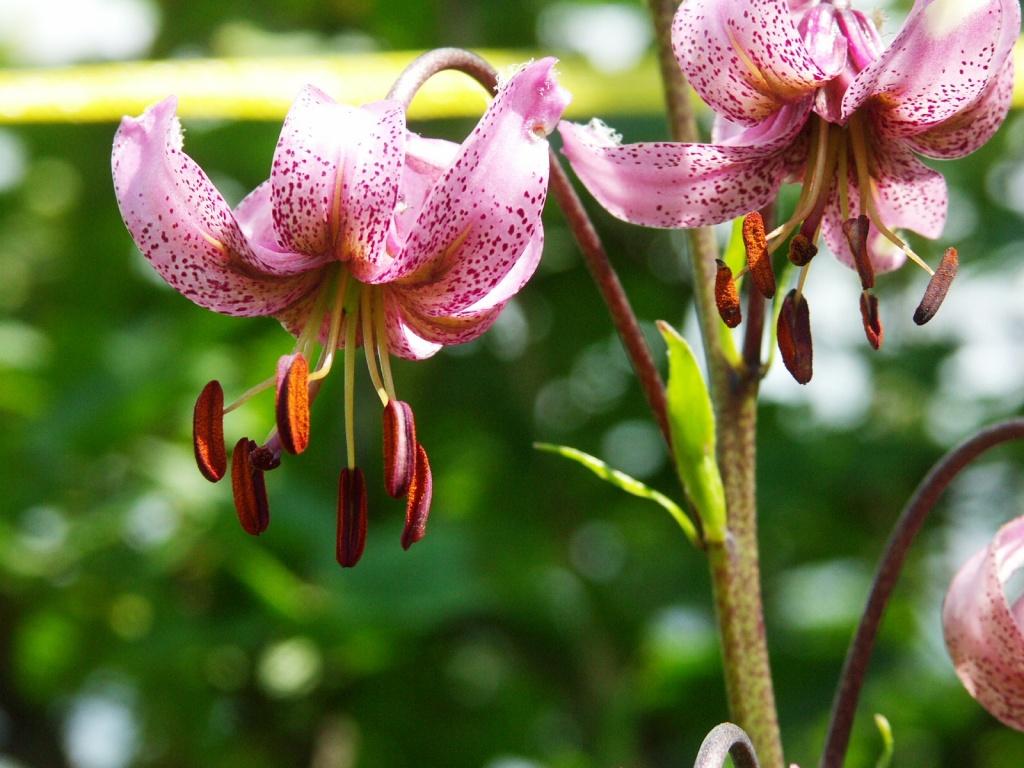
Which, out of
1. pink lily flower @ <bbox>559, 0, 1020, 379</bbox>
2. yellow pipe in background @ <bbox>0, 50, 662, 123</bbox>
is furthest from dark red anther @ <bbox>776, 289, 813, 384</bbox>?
yellow pipe in background @ <bbox>0, 50, 662, 123</bbox>

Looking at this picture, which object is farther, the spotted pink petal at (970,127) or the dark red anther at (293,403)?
the spotted pink petal at (970,127)

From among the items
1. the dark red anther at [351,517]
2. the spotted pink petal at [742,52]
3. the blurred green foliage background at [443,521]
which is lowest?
the blurred green foliage background at [443,521]

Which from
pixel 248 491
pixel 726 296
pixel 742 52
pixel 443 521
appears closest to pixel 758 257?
pixel 726 296

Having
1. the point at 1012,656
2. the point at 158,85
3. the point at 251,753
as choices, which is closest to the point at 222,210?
the point at 1012,656

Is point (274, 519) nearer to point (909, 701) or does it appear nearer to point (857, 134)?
point (909, 701)

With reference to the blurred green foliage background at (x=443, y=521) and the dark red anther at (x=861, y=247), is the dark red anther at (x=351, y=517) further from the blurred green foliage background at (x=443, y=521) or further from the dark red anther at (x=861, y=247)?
the blurred green foliage background at (x=443, y=521)

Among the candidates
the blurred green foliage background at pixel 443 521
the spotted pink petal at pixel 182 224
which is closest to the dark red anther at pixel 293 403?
the spotted pink petal at pixel 182 224
